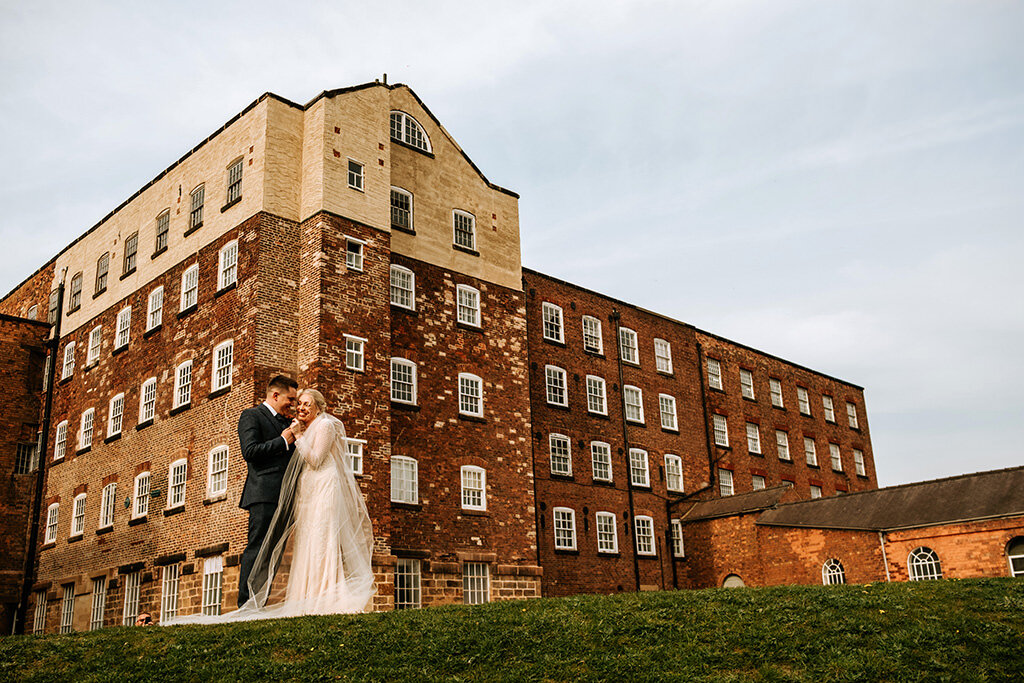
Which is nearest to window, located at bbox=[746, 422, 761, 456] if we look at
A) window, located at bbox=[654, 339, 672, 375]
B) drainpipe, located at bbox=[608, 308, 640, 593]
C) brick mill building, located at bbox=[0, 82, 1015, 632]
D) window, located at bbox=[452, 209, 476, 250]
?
brick mill building, located at bbox=[0, 82, 1015, 632]

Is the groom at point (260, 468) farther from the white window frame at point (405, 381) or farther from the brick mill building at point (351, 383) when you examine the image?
the white window frame at point (405, 381)

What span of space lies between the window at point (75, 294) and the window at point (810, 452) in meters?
33.9

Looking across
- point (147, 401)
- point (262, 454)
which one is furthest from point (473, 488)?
point (262, 454)

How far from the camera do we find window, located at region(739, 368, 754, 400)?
43.5 meters

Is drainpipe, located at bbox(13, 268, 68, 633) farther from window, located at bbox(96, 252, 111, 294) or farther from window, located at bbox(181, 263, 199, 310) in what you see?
window, located at bbox(181, 263, 199, 310)

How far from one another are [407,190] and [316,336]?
710 cm

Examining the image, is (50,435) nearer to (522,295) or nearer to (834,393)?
(522,295)

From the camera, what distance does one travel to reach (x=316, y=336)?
2509cm

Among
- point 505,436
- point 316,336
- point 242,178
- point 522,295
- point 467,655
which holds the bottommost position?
point 467,655

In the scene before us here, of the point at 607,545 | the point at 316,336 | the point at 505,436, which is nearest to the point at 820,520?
the point at 607,545

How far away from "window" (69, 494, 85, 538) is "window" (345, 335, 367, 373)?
12.5 meters

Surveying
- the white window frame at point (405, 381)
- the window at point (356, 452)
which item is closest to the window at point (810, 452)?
the white window frame at point (405, 381)

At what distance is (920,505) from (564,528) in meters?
11.6

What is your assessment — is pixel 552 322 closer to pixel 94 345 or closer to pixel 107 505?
pixel 107 505
